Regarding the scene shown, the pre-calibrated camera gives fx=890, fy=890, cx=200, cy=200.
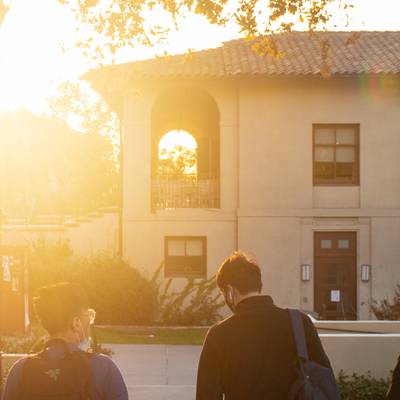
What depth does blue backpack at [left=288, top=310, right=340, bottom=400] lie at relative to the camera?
13.8 feet

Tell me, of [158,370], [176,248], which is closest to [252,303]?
[158,370]

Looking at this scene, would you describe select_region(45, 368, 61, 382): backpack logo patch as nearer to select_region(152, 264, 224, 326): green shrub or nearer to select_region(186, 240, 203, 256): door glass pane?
select_region(152, 264, 224, 326): green shrub

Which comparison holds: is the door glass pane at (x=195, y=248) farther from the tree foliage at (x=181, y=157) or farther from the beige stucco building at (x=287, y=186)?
the tree foliage at (x=181, y=157)

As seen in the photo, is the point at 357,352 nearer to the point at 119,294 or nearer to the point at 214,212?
the point at 119,294

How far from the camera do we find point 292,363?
14.1 feet

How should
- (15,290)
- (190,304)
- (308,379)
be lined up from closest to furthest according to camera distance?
(308,379)
(15,290)
(190,304)

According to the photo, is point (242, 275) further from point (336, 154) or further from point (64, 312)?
point (336, 154)

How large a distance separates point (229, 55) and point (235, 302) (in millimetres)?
24480

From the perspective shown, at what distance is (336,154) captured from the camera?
1056 inches

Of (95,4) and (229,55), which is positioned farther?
(229,55)

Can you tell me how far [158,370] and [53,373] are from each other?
11585 millimetres

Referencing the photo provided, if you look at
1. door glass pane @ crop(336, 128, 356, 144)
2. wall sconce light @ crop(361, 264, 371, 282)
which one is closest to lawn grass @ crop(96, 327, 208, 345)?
wall sconce light @ crop(361, 264, 371, 282)

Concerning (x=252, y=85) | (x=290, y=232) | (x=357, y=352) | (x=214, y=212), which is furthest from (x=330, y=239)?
(x=357, y=352)

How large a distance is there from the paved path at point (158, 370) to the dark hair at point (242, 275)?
732 cm
